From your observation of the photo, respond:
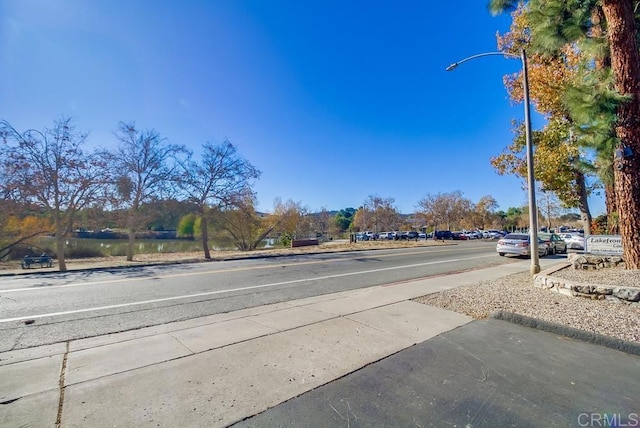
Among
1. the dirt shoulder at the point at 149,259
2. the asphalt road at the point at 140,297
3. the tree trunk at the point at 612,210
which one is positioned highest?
the tree trunk at the point at 612,210

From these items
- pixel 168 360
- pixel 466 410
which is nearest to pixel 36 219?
pixel 168 360

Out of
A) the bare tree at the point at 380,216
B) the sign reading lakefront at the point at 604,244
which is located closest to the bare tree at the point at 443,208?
the bare tree at the point at 380,216

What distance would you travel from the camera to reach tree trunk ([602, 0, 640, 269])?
24.0 feet

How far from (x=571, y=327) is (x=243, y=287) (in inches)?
281

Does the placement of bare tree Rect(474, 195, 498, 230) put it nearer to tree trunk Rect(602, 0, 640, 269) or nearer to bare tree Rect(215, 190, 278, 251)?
bare tree Rect(215, 190, 278, 251)

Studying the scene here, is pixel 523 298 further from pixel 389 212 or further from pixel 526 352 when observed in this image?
pixel 389 212

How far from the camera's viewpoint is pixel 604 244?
31.9 ft

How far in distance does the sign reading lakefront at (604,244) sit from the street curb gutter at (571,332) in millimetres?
7029

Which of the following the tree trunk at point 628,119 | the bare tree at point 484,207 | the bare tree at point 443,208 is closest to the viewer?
the tree trunk at point 628,119

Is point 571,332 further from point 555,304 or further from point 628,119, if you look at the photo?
point 628,119

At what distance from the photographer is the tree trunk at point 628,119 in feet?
24.0

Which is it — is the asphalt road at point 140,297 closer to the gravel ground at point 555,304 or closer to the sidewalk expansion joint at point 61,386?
the sidewalk expansion joint at point 61,386

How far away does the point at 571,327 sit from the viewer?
459cm

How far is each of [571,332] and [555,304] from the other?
1761 mm
